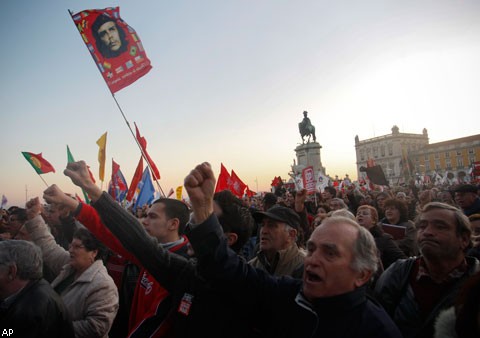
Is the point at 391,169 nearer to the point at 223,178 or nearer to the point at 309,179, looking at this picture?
the point at 309,179

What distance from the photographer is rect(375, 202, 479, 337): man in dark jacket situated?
7.25 ft

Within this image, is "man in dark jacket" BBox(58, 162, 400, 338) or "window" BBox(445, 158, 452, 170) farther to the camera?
"window" BBox(445, 158, 452, 170)

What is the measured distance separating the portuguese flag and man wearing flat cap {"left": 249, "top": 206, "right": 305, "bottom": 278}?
26.4 feet

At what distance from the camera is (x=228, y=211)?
2502 mm

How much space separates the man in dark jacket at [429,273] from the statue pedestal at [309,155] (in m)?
21.9

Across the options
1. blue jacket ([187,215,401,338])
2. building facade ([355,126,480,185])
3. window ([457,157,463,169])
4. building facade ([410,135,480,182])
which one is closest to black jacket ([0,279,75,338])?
blue jacket ([187,215,401,338])

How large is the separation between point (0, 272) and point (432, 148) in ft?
314

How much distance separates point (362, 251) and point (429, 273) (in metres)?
0.99

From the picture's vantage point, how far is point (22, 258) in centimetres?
232

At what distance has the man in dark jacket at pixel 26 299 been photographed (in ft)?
6.75

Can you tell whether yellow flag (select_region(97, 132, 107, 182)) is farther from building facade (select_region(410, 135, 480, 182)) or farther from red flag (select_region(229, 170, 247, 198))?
building facade (select_region(410, 135, 480, 182))

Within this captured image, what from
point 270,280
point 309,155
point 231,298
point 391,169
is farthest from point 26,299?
point 391,169

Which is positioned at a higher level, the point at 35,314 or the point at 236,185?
the point at 35,314

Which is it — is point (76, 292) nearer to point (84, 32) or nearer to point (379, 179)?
point (84, 32)
